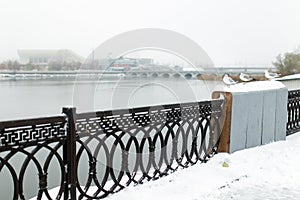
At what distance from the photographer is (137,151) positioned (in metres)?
3.19

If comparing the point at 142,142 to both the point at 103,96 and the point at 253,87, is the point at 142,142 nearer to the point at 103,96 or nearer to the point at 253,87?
the point at 103,96

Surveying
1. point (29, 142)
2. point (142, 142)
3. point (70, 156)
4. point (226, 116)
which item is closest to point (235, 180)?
point (226, 116)

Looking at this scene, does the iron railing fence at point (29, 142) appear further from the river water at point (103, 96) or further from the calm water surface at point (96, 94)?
the calm water surface at point (96, 94)

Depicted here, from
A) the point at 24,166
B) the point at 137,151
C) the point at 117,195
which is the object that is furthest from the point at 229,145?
the point at 24,166

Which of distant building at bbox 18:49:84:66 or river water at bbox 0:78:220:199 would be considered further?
distant building at bbox 18:49:84:66

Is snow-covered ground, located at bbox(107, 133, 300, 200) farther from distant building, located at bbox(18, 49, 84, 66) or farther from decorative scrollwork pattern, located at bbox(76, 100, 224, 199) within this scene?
distant building, located at bbox(18, 49, 84, 66)

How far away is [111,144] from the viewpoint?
2.98 meters

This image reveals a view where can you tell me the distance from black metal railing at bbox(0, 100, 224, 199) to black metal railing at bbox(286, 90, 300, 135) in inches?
79.9

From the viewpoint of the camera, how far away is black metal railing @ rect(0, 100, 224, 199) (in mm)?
2248

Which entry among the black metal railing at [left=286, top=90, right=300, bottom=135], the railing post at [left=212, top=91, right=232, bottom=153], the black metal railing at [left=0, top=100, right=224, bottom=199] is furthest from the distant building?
the black metal railing at [left=286, top=90, right=300, bottom=135]

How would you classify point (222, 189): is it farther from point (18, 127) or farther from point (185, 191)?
point (18, 127)

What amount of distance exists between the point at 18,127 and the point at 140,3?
187 inches

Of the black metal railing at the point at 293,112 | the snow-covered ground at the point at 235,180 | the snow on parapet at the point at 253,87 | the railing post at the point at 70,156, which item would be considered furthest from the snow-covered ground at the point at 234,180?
the black metal railing at the point at 293,112

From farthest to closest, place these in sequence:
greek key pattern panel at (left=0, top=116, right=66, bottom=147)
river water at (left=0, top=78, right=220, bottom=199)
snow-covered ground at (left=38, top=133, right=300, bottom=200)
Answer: river water at (left=0, top=78, right=220, bottom=199) < snow-covered ground at (left=38, top=133, right=300, bottom=200) < greek key pattern panel at (left=0, top=116, right=66, bottom=147)
